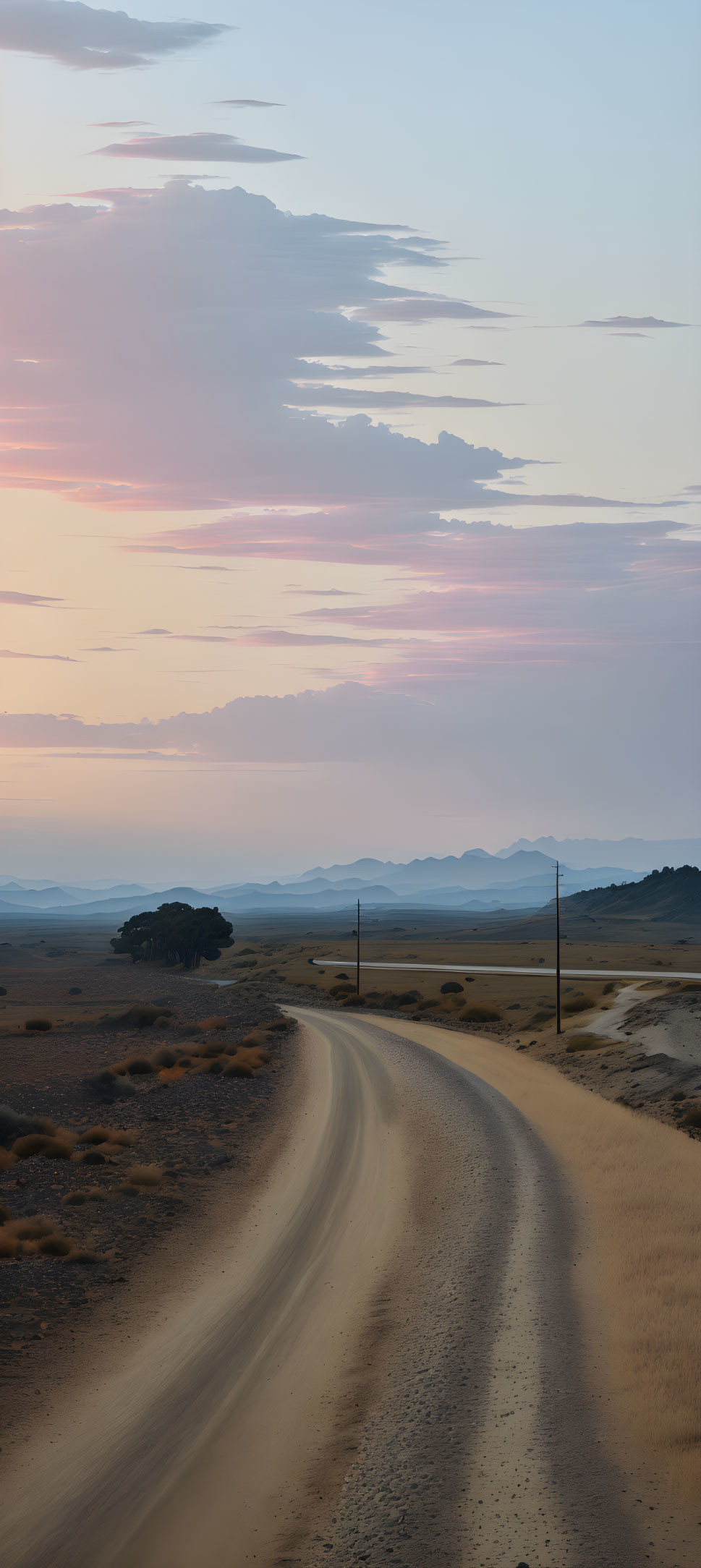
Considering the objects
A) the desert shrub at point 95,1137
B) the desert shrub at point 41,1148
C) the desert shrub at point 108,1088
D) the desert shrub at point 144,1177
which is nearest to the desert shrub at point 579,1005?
the desert shrub at point 108,1088

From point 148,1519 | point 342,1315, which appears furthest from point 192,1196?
point 148,1519

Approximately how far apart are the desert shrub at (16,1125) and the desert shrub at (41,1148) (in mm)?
1410

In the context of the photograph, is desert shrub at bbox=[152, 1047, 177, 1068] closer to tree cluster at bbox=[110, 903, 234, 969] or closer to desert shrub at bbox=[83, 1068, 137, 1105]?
desert shrub at bbox=[83, 1068, 137, 1105]

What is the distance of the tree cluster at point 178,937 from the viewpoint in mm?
149000

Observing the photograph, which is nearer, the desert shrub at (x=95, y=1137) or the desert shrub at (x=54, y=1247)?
the desert shrub at (x=54, y=1247)

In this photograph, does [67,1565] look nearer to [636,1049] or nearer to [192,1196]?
[192,1196]

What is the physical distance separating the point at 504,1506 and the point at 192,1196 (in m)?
14.8

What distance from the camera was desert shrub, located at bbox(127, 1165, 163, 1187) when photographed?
25.4 m

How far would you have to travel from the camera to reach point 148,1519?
444 inches

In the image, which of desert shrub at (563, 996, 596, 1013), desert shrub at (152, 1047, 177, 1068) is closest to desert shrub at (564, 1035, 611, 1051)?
desert shrub at (563, 996, 596, 1013)

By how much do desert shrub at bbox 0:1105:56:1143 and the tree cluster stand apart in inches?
4409

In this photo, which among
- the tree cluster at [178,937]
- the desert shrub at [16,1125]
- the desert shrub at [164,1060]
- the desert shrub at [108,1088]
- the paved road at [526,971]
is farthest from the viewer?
the tree cluster at [178,937]

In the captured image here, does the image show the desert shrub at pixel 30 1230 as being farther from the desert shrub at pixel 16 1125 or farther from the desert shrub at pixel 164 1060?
the desert shrub at pixel 164 1060

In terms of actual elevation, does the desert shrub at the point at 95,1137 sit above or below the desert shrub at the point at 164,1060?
above
